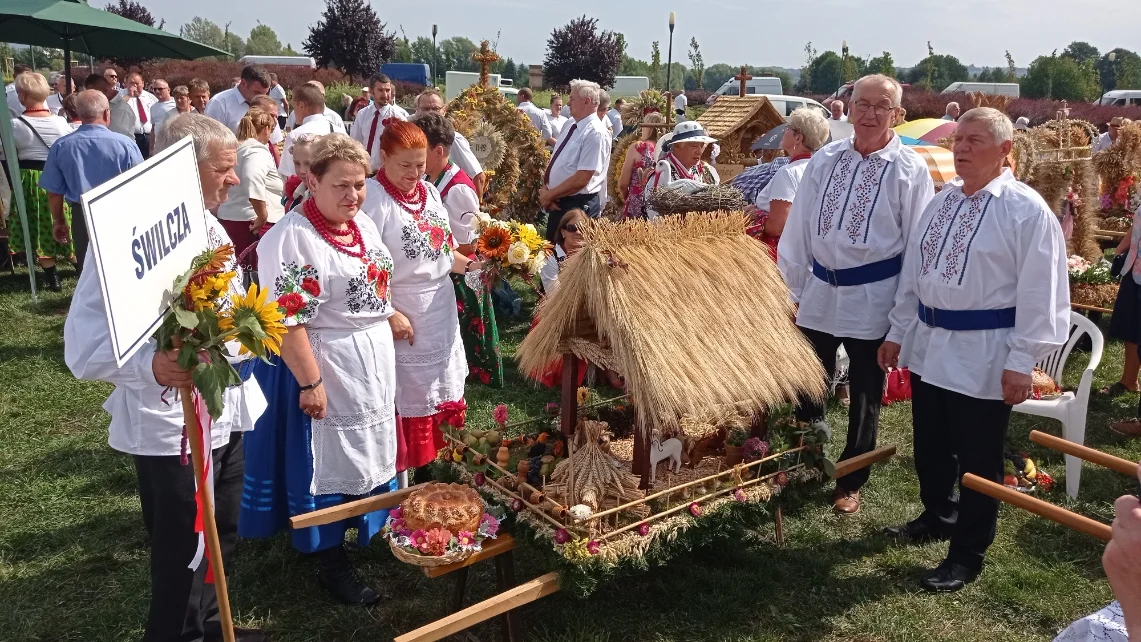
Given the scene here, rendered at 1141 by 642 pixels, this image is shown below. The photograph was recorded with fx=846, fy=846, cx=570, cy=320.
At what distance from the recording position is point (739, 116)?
10680 millimetres

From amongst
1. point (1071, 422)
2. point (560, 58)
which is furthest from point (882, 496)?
point (560, 58)

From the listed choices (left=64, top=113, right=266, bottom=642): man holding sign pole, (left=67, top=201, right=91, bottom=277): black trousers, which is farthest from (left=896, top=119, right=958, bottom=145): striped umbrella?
(left=64, top=113, right=266, bottom=642): man holding sign pole

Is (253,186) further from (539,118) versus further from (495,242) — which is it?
(539,118)

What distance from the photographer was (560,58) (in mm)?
35656

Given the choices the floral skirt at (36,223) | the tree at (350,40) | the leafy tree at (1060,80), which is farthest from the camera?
the leafy tree at (1060,80)

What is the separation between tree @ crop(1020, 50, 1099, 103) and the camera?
4528cm

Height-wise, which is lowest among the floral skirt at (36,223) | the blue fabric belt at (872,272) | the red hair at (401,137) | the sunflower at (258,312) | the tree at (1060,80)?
the floral skirt at (36,223)

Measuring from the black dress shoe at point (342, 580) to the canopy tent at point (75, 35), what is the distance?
4016 mm

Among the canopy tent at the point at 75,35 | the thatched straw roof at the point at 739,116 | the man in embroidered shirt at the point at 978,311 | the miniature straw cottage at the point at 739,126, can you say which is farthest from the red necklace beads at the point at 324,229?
the thatched straw roof at the point at 739,116

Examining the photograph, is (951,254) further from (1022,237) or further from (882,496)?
(882,496)

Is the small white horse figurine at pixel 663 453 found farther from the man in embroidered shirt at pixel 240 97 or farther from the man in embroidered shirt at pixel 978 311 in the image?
the man in embroidered shirt at pixel 240 97

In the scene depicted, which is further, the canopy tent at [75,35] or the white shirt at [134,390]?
the canopy tent at [75,35]

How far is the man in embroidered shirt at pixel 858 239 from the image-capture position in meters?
4.35

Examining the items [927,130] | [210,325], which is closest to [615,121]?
[927,130]
